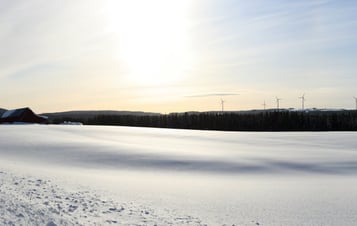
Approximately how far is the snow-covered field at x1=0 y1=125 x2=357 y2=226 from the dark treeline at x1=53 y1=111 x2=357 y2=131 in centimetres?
4800

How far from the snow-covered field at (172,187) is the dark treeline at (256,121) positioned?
48.0m

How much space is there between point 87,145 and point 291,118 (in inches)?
1993

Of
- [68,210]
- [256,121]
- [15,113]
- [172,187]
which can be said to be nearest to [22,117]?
[15,113]

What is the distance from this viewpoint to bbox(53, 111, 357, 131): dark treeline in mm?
58403

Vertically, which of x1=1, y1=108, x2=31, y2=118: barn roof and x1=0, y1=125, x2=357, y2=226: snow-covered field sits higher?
x1=1, y1=108, x2=31, y2=118: barn roof

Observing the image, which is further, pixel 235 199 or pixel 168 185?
pixel 168 185

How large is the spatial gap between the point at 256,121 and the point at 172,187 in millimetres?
56855

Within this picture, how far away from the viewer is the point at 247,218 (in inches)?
214

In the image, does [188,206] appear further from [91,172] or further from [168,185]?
[91,172]

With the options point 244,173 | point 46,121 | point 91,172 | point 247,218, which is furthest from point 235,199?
point 46,121

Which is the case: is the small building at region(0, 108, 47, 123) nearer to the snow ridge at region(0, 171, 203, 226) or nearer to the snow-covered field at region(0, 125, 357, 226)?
the snow-covered field at region(0, 125, 357, 226)

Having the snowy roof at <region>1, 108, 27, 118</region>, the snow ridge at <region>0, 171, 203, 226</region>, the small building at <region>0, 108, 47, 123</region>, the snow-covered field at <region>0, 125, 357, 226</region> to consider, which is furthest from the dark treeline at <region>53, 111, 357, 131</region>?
the snow ridge at <region>0, 171, 203, 226</region>

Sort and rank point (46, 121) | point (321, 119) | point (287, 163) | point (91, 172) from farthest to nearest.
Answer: point (46, 121)
point (321, 119)
point (287, 163)
point (91, 172)

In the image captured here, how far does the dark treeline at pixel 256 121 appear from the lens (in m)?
58.4
